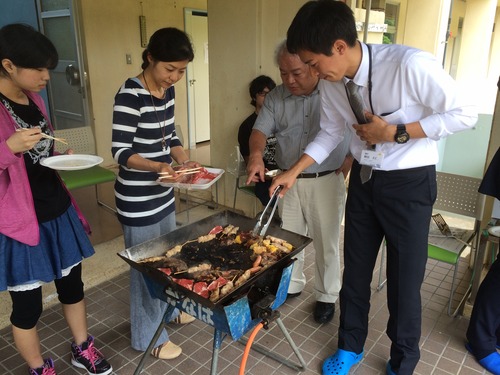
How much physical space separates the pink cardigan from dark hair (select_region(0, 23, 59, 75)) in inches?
7.8

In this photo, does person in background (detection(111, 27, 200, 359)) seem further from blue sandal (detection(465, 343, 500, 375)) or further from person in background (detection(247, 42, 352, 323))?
blue sandal (detection(465, 343, 500, 375))

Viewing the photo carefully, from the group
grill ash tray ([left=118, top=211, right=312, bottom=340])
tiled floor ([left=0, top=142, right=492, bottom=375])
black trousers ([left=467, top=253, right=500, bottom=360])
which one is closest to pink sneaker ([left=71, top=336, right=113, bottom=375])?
tiled floor ([left=0, top=142, right=492, bottom=375])

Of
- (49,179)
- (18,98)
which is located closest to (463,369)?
(49,179)

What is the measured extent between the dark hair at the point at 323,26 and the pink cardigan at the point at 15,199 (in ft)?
3.90

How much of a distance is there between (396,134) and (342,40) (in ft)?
1.41

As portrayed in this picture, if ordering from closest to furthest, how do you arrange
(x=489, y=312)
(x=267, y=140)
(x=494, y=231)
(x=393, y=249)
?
(x=393, y=249) → (x=489, y=312) → (x=494, y=231) → (x=267, y=140)

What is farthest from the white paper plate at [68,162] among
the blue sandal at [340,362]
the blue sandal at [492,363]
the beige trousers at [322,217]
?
the blue sandal at [492,363]

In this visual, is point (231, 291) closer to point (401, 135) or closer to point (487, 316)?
point (401, 135)

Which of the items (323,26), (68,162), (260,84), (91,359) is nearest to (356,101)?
(323,26)

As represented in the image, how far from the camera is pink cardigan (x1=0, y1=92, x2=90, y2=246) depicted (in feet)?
5.16

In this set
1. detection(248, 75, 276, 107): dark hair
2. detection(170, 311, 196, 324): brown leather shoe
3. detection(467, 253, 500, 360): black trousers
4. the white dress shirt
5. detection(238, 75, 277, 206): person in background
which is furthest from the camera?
detection(248, 75, 276, 107): dark hair

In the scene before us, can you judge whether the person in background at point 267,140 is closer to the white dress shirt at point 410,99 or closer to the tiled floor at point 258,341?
the tiled floor at point 258,341

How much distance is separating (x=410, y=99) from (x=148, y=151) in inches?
47.6

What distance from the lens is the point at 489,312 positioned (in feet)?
7.27
